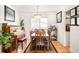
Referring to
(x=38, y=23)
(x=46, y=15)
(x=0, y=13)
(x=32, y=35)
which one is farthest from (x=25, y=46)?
(x=0, y=13)

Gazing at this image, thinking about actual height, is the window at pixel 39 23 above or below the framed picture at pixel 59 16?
below

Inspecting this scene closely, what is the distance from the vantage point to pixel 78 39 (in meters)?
3.88

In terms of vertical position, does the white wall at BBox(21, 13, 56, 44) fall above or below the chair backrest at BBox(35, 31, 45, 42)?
above

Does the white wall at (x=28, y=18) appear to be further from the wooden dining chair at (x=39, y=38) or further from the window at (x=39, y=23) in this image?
the wooden dining chair at (x=39, y=38)

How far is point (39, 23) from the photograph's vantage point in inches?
213

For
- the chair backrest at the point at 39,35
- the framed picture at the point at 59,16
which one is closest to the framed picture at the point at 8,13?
the chair backrest at the point at 39,35

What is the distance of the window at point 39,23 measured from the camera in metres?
5.41

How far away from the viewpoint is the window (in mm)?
5410

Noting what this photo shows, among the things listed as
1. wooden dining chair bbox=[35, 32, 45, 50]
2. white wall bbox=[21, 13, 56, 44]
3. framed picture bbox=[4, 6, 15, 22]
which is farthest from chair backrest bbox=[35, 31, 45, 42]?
framed picture bbox=[4, 6, 15, 22]

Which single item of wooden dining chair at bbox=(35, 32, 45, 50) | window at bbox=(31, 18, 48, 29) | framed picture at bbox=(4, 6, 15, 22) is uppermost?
framed picture at bbox=(4, 6, 15, 22)

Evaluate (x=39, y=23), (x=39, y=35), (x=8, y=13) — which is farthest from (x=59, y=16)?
(x=8, y=13)

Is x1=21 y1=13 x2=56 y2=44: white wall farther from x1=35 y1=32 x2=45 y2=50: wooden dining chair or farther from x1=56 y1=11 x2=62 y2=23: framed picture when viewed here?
x1=56 y1=11 x2=62 y2=23: framed picture
